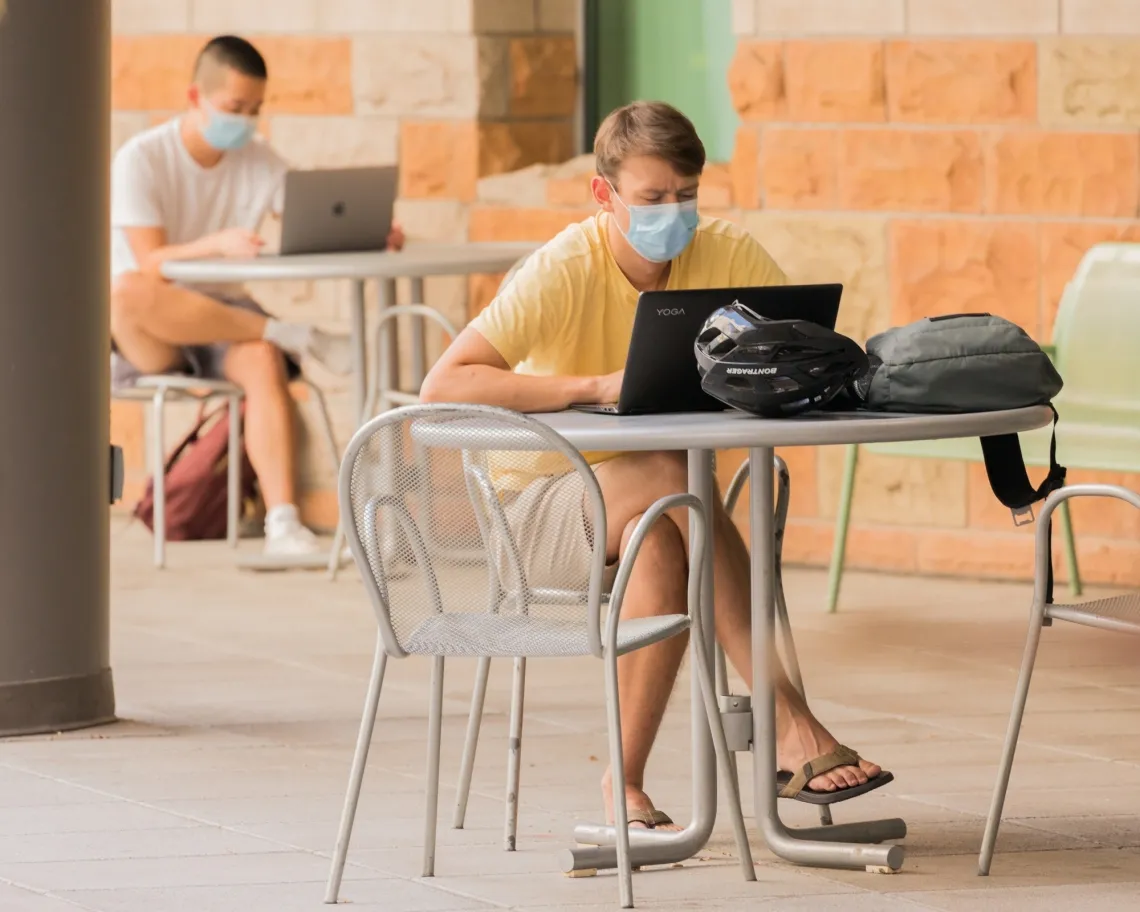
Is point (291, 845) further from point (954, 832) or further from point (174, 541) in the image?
point (174, 541)

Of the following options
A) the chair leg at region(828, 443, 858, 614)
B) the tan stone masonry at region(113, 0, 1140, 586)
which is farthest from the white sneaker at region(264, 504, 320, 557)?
the chair leg at region(828, 443, 858, 614)

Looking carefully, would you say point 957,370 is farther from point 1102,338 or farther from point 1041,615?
point 1102,338

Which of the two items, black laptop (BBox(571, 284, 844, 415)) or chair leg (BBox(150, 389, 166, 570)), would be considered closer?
black laptop (BBox(571, 284, 844, 415))

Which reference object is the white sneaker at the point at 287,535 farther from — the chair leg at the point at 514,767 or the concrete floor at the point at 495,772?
the chair leg at the point at 514,767

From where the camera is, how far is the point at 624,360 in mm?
4180

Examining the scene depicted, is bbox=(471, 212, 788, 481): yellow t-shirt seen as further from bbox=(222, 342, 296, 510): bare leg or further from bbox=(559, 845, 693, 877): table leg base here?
bbox=(222, 342, 296, 510): bare leg

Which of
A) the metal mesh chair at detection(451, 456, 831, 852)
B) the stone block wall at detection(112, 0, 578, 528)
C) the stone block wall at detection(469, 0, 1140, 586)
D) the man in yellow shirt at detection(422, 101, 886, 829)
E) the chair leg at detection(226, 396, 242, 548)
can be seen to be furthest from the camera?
the stone block wall at detection(112, 0, 578, 528)

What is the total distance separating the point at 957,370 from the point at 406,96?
4.23m

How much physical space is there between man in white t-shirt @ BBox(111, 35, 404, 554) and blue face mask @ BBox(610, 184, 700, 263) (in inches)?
125

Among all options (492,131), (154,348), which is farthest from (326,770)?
(492,131)

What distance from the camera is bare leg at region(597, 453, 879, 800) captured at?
13.1ft

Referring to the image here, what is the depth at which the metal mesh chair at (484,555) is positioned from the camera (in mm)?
3537

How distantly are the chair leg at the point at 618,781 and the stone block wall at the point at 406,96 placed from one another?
→ 4247 mm

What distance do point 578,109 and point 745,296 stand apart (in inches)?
167
